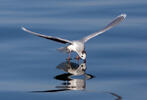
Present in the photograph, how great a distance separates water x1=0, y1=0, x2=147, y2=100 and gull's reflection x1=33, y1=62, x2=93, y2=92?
114 mm

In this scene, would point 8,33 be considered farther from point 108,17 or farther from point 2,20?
point 108,17

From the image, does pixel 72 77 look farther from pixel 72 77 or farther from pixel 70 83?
pixel 70 83

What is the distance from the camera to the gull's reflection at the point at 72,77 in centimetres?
1155

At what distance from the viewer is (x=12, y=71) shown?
495 inches

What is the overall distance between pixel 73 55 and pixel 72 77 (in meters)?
1.96

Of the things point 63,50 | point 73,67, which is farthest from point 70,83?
point 63,50

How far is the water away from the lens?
11445 mm

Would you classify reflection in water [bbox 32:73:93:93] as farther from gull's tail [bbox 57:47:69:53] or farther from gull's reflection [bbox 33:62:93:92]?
gull's tail [bbox 57:47:69:53]

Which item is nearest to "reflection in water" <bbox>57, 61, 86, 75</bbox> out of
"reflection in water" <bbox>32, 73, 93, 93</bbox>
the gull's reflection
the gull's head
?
the gull's reflection

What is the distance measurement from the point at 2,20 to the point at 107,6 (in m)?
3.53

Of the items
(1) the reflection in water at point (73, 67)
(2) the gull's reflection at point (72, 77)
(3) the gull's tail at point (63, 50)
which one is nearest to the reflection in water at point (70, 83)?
(2) the gull's reflection at point (72, 77)

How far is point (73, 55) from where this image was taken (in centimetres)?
1425

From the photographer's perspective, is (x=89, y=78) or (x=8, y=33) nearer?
(x=89, y=78)

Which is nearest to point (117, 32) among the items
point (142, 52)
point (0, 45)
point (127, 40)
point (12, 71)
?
point (127, 40)
